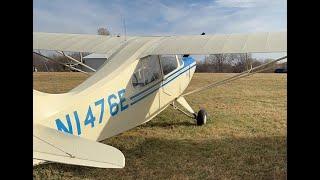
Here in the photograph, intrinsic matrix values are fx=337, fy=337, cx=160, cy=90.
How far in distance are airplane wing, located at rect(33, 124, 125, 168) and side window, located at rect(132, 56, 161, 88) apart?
307cm

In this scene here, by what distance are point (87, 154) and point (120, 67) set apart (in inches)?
127

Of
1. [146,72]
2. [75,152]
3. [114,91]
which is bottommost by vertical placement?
[75,152]

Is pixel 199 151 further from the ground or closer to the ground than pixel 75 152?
closer to the ground

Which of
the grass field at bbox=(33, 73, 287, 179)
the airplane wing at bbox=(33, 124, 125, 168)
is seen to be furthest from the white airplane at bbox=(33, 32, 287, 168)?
the grass field at bbox=(33, 73, 287, 179)

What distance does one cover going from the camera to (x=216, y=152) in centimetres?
554

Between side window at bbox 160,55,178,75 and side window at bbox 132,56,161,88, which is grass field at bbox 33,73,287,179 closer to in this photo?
side window at bbox 132,56,161,88

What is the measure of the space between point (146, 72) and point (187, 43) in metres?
1.19

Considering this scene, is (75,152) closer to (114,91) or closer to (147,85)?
(114,91)

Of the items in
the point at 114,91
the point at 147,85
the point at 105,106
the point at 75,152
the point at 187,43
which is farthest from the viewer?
the point at 187,43

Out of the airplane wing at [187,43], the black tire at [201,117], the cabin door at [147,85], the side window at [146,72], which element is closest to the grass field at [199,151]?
the black tire at [201,117]

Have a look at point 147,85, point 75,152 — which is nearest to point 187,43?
point 147,85

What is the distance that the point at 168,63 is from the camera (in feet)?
24.3

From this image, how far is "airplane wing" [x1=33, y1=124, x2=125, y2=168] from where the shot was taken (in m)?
2.26
